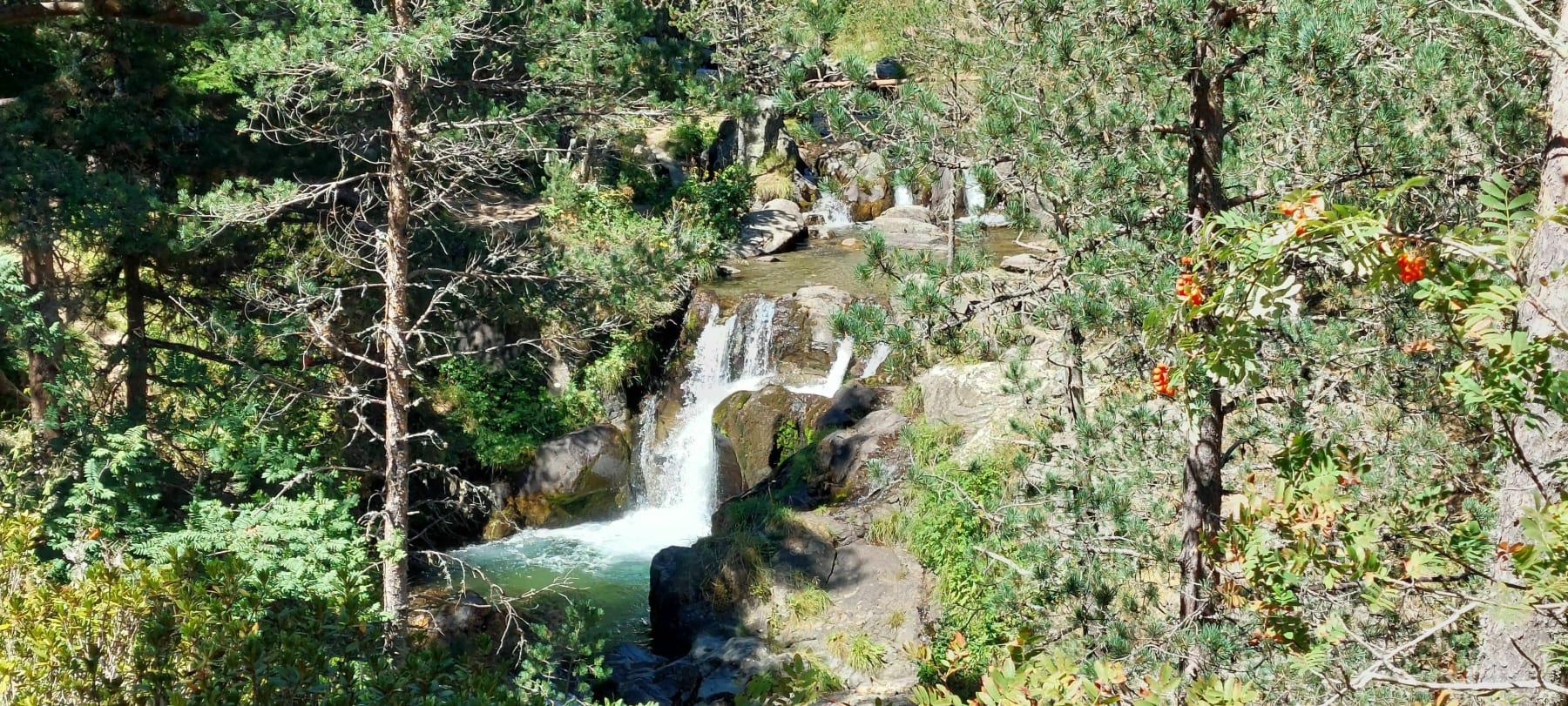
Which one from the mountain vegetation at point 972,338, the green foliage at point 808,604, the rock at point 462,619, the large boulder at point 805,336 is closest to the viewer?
the mountain vegetation at point 972,338

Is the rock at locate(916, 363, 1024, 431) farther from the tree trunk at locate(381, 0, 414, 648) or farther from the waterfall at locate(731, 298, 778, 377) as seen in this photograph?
the tree trunk at locate(381, 0, 414, 648)

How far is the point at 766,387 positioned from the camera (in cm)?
1334

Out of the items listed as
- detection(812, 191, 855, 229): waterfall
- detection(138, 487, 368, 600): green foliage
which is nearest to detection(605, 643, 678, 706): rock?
detection(138, 487, 368, 600): green foliage

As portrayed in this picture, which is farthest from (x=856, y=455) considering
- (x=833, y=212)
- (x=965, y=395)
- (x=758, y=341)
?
(x=833, y=212)

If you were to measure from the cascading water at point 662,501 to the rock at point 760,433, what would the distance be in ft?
0.77

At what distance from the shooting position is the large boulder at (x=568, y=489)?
13414 mm

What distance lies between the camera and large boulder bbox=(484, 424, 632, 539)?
13414mm

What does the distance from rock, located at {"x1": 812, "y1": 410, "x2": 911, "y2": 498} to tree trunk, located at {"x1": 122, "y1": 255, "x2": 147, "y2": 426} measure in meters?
6.11

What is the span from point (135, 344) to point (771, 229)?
1071 centimetres

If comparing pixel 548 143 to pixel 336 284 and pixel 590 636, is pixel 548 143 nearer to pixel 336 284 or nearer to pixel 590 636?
pixel 336 284

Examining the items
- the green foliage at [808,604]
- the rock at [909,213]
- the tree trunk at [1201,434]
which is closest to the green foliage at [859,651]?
the green foliage at [808,604]

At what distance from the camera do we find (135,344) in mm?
9461

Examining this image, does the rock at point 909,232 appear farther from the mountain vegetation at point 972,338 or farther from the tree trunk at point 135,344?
the tree trunk at point 135,344

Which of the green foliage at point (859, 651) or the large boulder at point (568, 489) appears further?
the large boulder at point (568, 489)
